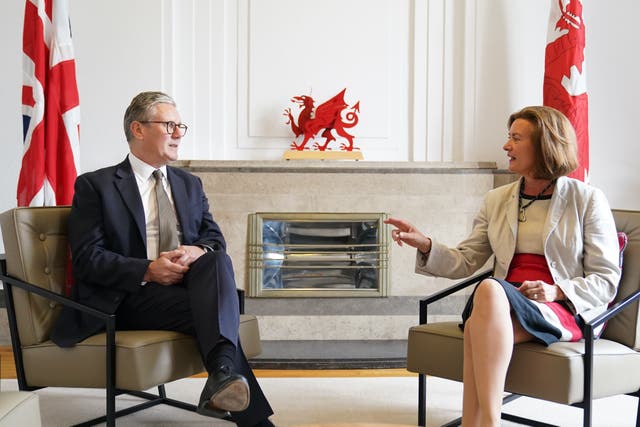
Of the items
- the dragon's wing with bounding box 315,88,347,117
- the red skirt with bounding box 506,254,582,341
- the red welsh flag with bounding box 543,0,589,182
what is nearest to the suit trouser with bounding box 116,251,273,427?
the red skirt with bounding box 506,254,582,341

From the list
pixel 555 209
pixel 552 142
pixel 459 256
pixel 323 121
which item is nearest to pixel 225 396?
pixel 459 256

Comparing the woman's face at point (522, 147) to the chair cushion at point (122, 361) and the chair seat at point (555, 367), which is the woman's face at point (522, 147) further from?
the chair cushion at point (122, 361)

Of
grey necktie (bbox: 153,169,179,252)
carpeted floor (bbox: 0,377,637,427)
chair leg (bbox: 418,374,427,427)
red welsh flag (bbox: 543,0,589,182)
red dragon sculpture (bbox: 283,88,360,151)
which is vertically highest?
red welsh flag (bbox: 543,0,589,182)

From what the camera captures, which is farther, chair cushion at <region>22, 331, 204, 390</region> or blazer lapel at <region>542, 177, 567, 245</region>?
blazer lapel at <region>542, 177, 567, 245</region>

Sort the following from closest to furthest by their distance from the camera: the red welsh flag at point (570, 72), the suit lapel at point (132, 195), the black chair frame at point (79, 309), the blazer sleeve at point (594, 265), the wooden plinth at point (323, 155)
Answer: the black chair frame at point (79, 309), the blazer sleeve at point (594, 265), the suit lapel at point (132, 195), the red welsh flag at point (570, 72), the wooden plinth at point (323, 155)

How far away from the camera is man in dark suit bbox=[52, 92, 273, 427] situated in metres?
2.40

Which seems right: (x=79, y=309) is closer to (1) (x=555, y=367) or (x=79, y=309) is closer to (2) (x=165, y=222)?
(2) (x=165, y=222)

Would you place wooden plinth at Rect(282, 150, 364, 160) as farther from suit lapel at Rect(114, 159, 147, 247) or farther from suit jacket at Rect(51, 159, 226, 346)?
suit lapel at Rect(114, 159, 147, 247)

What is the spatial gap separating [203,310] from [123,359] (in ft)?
0.96

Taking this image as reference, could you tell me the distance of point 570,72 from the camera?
430cm

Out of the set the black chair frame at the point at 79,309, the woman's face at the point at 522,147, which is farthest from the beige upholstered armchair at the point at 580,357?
the black chair frame at the point at 79,309

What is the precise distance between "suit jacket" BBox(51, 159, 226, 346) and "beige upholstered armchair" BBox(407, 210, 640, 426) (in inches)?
36.4

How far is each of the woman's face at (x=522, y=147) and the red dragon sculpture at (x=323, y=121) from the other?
1911mm

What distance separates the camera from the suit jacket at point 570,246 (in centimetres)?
248
